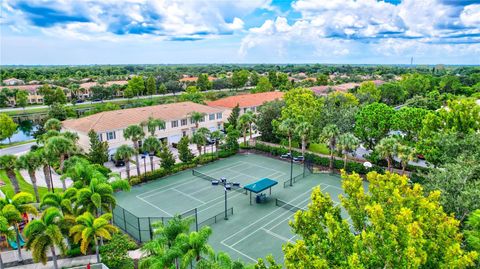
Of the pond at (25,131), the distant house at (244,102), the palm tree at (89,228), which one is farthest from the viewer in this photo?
the distant house at (244,102)

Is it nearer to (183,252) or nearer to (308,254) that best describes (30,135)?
(183,252)

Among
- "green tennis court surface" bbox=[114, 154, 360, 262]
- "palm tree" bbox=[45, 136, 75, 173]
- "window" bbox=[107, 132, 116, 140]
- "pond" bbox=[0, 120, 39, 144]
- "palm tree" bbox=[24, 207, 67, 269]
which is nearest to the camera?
"palm tree" bbox=[24, 207, 67, 269]

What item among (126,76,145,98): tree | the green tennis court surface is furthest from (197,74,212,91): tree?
the green tennis court surface

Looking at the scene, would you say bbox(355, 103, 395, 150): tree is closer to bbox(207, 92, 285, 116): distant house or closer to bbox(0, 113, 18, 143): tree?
bbox(207, 92, 285, 116): distant house

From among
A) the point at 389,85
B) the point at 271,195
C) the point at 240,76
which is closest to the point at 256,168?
the point at 271,195

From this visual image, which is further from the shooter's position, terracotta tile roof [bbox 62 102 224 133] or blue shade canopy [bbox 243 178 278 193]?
terracotta tile roof [bbox 62 102 224 133]

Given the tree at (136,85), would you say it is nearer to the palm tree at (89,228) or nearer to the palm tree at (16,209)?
the palm tree at (16,209)

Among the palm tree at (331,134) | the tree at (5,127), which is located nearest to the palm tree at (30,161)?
the palm tree at (331,134)
